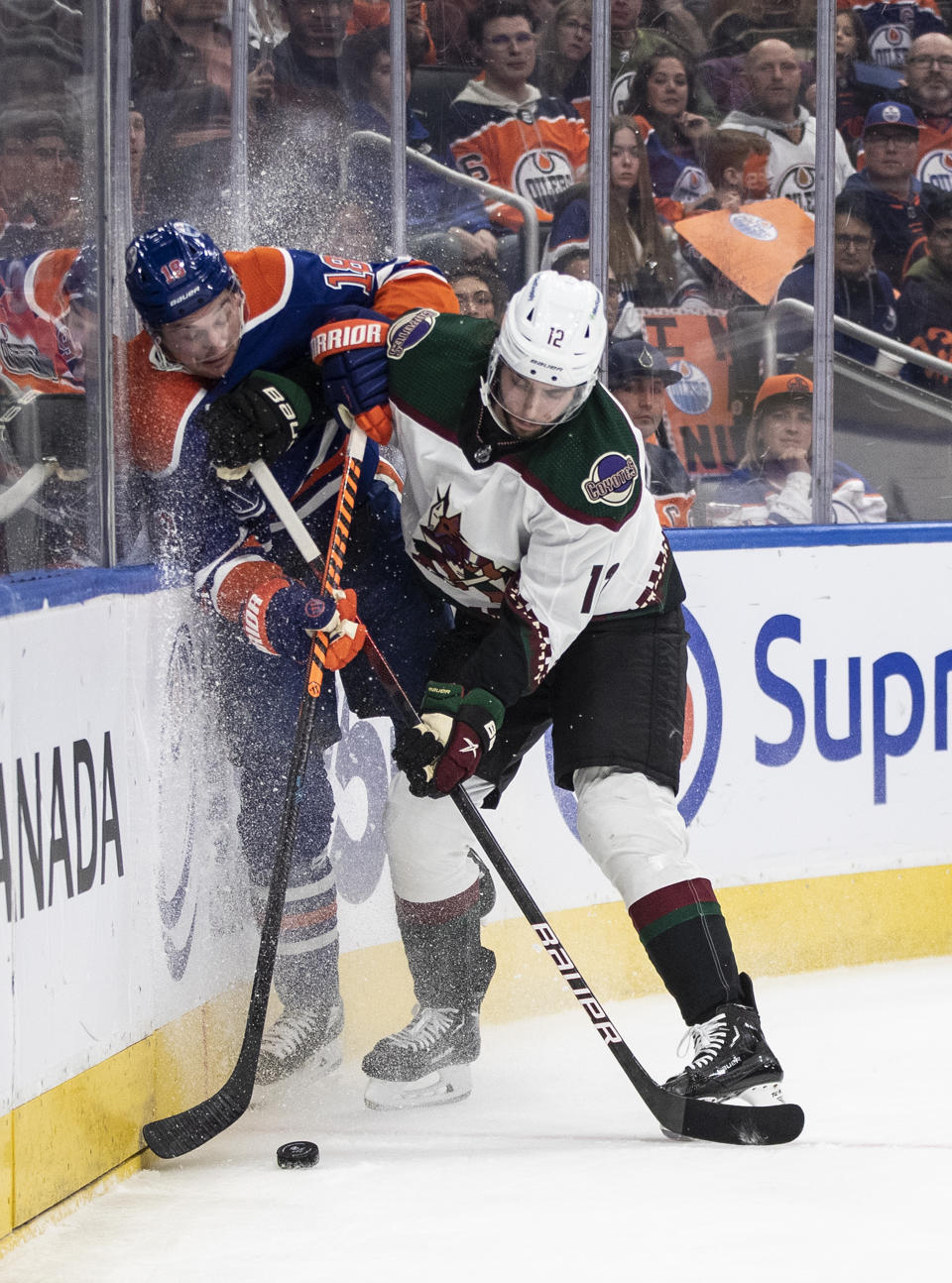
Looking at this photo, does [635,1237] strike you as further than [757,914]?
No

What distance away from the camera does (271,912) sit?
234 cm

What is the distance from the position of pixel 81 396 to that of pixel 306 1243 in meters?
1.19

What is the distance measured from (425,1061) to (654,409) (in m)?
1.71

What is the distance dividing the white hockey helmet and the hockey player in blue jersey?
24 centimetres

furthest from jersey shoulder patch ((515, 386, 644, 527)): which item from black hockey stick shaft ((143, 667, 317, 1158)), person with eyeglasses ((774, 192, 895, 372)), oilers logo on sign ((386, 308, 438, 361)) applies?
person with eyeglasses ((774, 192, 895, 372))

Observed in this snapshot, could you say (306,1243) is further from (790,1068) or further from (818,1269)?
(790,1068)

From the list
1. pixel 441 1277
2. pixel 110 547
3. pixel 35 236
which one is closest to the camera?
pixel 441 1277

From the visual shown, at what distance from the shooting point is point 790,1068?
109 inches

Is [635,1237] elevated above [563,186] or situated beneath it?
situated beneath

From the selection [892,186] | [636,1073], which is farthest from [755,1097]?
[892,186]

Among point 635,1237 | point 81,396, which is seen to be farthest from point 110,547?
point 635,1237

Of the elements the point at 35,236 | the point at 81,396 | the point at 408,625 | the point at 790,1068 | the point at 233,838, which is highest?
the point at 35,236

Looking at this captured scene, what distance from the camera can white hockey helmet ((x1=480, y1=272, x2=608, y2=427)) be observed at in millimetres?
2139

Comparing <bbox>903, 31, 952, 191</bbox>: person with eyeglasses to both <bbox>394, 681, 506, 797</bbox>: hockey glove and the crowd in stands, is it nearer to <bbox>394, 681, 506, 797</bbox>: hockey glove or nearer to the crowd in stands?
the crowd in stands
